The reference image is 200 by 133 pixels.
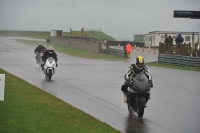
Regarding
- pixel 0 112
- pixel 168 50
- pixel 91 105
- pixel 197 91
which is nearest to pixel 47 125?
pixel 0 112

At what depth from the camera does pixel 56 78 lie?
24.5 meters

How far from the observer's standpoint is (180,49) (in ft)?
122

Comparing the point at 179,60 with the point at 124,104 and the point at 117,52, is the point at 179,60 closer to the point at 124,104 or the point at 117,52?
the point at 117,52

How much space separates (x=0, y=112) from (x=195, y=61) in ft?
77.1

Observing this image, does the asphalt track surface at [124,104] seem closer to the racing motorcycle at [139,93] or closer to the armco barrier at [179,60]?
the racing motorcycle at [139,93]

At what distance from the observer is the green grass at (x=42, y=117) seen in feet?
34.7

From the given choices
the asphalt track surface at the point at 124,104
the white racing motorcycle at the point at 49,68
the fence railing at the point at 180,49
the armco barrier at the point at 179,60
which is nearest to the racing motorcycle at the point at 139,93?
the asphalt track surface at the point at 124,104

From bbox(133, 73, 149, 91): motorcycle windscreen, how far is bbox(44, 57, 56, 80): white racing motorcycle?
10496mm

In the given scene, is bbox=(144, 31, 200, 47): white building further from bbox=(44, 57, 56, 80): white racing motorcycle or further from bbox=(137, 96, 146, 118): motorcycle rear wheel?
bbox=(137, 96, 146, 118): motorcycle rear wheel

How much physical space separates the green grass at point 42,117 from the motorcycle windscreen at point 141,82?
151 centimetres

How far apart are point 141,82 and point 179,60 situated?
→ 918 inches

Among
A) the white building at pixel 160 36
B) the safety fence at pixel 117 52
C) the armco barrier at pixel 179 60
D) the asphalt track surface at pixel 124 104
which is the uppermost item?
the white building at pixel 160 36

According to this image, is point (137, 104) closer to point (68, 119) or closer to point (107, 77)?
point (68, 119)

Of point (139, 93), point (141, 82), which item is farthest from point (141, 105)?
point (141, 82)
